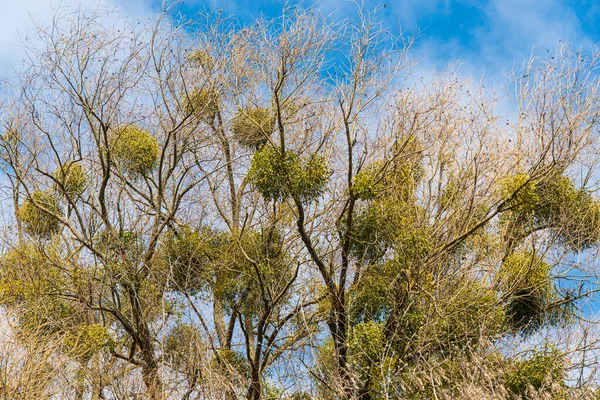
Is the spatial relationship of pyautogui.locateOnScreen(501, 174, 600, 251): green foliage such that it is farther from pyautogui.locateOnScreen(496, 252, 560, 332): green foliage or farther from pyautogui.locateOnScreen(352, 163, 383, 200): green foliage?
pyautogui.locateOnScreen(352, 163, 383, 200): green foliage

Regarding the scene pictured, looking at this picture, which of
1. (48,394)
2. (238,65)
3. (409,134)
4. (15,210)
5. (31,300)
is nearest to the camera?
(48,394)

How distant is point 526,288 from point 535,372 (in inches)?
65.4

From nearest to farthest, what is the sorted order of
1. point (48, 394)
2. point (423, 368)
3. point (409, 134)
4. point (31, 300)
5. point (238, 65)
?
point (48, 394) < point (423, 368) < point (409, 134) < point (238, 65) < point (31, 300)

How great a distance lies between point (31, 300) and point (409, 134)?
6.10 m

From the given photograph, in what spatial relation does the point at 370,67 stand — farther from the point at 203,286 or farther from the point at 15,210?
the point at 15,210

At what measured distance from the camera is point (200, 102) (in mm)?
10555

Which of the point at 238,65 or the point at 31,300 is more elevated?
the point at 238,65

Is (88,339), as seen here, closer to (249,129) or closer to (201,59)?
(249,129)

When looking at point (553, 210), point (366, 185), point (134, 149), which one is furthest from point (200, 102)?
point (553, 210)

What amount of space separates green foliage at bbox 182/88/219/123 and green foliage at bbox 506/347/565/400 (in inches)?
213

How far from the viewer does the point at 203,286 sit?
10.7m

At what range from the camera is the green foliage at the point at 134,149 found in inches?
444

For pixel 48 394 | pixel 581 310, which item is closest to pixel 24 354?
pixel 48 394

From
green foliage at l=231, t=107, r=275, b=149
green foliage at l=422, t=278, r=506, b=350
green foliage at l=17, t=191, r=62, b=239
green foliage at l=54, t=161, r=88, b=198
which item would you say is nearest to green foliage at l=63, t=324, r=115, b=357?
green foliage at l=54, t=161, r=88, b=198
